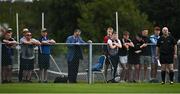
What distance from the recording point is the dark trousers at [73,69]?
84.3 ft

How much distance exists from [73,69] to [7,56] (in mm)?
2551

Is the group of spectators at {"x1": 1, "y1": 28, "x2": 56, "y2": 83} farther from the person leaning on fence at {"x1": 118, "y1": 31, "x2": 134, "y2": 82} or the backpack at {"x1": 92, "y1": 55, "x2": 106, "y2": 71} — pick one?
the person leaning on fence at {"x1": 118, "y1": 31, "x2": 134, "y2": 82}

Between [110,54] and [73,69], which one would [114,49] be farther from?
[73,69]

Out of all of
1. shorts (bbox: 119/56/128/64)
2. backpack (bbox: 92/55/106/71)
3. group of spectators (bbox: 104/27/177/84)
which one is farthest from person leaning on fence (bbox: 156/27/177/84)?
backpack (bbox: 92/55/106/71)

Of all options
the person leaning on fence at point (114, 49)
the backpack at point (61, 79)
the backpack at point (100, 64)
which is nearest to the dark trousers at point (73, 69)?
the backpack at point (61, 79)

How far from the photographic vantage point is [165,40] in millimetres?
24516

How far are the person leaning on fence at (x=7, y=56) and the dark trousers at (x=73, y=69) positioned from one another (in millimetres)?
2267

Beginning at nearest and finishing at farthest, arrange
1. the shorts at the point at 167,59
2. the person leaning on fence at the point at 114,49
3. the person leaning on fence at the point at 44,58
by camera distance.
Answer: the shorts at the point at 167,59 → the person leaning on fence at the point at 44,58 → the person leaning on fence at the point at 114,49

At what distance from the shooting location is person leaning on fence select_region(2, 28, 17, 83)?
24953 millimetres

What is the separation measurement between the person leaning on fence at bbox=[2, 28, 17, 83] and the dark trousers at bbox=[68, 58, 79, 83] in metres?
2.27

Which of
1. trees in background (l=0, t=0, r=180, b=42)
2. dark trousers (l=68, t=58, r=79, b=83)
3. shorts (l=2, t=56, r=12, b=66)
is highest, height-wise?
trees in background (l=0, t=0, r=180, b=42)

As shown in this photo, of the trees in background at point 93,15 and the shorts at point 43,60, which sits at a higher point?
the trees in background at point 93,15

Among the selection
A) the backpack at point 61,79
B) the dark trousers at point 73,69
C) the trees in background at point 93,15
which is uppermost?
the trees in background at point 93,15

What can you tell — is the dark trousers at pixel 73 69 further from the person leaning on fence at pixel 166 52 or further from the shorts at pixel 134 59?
the person leaning on fence at pixel 166 52
